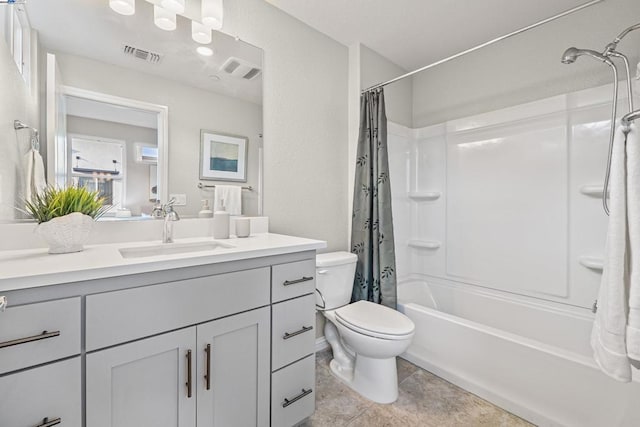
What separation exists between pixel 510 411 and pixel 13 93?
2.68 m

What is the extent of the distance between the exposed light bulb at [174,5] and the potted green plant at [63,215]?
1000mm

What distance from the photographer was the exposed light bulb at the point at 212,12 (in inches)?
59.5

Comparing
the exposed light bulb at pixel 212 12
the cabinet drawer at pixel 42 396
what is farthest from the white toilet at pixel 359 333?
the exposed light bulb at pixel 212 12

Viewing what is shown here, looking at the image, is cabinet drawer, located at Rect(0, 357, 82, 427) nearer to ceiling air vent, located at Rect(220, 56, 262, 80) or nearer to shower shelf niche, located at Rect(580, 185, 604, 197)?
ceiling air vent, located at Rect(220, 56, 262, 80)

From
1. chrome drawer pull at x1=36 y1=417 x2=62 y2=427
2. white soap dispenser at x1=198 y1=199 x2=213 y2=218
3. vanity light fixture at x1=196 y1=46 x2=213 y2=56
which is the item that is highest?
vanity light fixture at x1=196 y1=46 x2=213 y2=56

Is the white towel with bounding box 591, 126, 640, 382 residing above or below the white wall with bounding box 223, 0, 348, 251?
below

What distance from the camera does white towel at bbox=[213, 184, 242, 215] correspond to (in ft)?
5.39

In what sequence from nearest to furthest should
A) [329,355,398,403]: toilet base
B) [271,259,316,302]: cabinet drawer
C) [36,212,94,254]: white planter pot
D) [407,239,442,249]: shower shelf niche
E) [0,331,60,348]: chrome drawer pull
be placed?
[0,331,60,348]: chrome drawer pull → [36,212,94,254]: white planter pot → [271,259,316,302]: cabinet drawer → [329,355,398,403]: toilet base → [407,239,442,249]: shower shelf niche

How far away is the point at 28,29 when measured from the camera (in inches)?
45.6

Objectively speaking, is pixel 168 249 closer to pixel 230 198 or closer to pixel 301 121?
pixel 230 198

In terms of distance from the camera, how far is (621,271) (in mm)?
920

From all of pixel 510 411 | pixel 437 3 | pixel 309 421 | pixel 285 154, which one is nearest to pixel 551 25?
pixel 437 3

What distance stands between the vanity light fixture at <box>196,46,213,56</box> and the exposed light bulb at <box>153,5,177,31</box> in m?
0.15

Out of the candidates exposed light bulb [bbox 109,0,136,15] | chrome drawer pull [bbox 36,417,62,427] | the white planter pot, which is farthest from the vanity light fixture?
chrome drawer pull [bbox 36,417,62,427]
